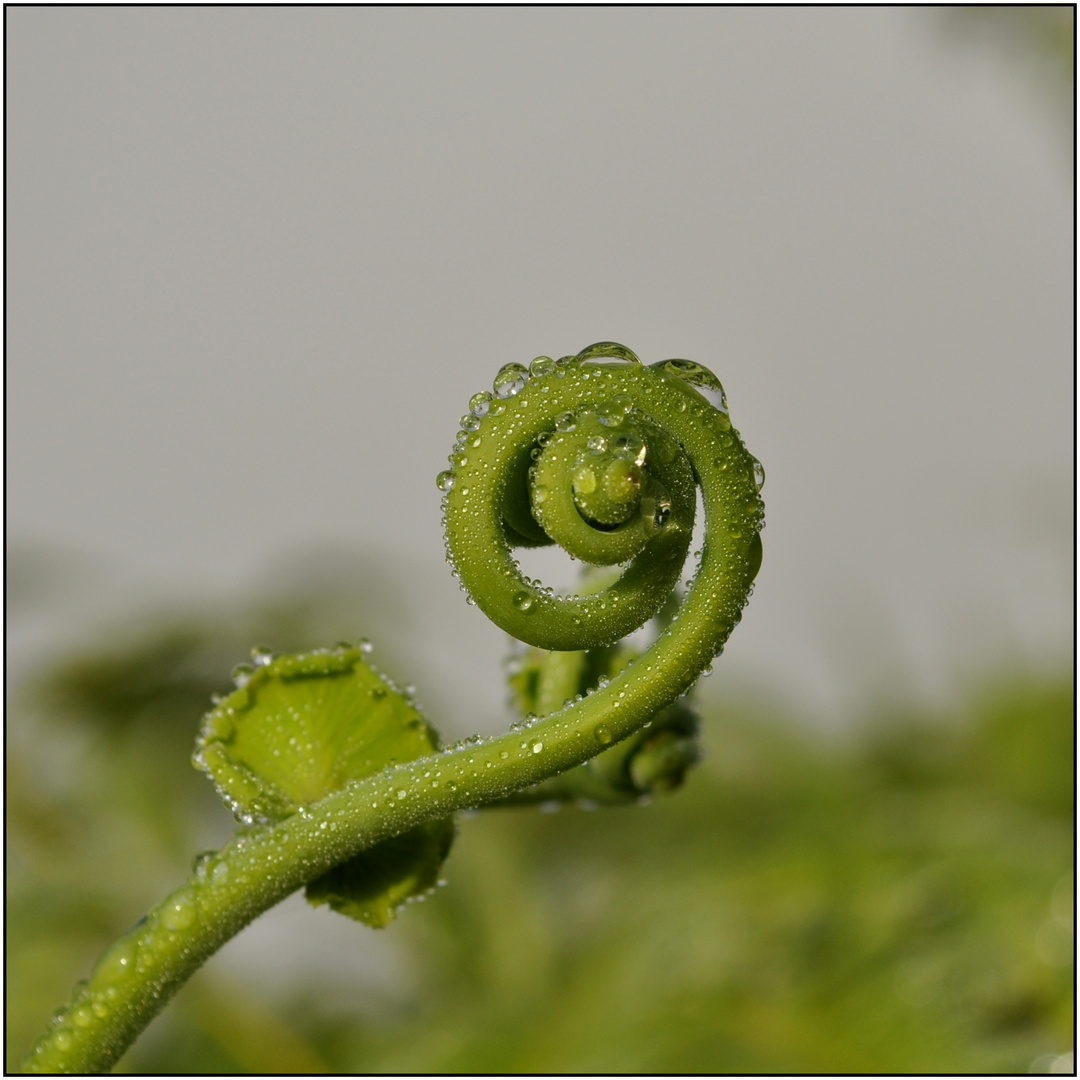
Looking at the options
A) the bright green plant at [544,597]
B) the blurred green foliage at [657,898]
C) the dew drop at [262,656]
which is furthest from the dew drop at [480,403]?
the blurred green foliage at [657,898]

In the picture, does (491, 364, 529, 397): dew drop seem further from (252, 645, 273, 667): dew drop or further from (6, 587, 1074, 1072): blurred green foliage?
(6, 587, 1074, 1072): blurred green foliage

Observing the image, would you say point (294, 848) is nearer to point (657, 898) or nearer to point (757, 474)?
point (757, 474)

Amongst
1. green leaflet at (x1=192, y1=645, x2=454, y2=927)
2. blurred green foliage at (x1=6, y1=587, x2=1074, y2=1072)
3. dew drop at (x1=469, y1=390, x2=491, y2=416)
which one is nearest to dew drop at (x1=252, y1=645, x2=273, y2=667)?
green leaflet at (x1=192, y1=645, x2=454, y2=927)

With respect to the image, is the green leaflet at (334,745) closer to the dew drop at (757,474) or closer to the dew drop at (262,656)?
the dew drop at (262,656)

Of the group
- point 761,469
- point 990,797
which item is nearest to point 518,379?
point 761,469

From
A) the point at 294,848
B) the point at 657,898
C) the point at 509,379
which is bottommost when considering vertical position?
the point at 294,848

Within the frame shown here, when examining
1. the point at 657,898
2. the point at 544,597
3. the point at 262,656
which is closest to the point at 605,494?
the point at 544,597
